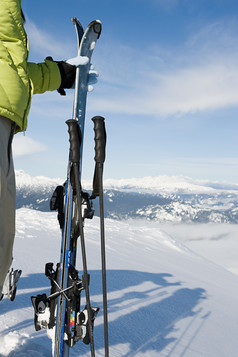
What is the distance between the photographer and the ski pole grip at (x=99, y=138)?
1688 mm

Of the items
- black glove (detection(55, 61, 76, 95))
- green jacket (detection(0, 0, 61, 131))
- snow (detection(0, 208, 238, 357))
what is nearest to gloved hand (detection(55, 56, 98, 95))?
black glove (detection(55, 61, 76, 95))

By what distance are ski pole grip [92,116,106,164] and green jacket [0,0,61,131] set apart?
40 cm

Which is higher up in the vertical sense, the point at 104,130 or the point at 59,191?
the point at 104,130

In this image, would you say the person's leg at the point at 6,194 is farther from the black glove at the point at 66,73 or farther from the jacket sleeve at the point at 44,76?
the black glove at the point at 66,73

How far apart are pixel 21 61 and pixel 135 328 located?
2909mm

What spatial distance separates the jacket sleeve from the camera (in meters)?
1.82

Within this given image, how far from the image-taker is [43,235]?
9.37m

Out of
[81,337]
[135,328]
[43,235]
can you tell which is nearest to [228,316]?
[135,328]

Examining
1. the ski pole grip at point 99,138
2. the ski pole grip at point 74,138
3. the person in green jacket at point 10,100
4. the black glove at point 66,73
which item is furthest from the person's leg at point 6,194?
the black glove at point 66,73

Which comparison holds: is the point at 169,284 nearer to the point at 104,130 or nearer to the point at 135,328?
the point at 135,328

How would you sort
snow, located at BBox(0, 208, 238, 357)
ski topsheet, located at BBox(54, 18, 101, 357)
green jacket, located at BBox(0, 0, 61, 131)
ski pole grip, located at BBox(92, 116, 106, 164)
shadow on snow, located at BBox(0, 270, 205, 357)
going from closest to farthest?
green jacket, located at BBox(0, 0, 61, 131) → ski pole grip, located at BBox(92, 116, 106, 164) → ski topsheet, located at BBox(54, 18, 101, 357) → snow, located at BBox(0, 208, 238, 357) → shadow on snow, located at BBox(0, 270, 205, 357)

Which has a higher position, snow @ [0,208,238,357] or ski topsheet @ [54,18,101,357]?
ski topsheet @ [54,18,101,357]

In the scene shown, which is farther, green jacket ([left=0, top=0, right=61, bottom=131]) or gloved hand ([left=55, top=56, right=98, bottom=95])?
gloved hand ([left=55, top=56, right=98, bottom=95])

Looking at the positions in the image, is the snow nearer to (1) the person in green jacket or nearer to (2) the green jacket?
(1) the person in green jacket
